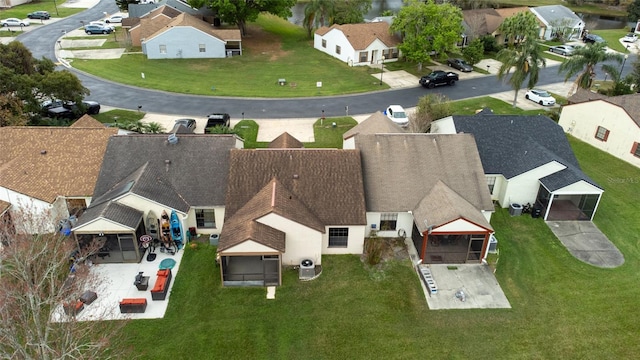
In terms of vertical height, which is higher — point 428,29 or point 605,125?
point 428,29

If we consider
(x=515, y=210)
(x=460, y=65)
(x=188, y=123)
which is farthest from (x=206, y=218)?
(x=460, y=65)

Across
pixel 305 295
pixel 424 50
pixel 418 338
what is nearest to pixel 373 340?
pixel 418 338

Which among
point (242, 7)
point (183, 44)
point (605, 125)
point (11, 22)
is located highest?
point (242, 7)

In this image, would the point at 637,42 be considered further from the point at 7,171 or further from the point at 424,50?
the point at 7,171

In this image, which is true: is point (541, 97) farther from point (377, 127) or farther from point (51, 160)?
point (51, 160)

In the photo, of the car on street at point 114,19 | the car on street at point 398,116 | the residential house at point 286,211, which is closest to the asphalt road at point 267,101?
the car on street at point 398,116

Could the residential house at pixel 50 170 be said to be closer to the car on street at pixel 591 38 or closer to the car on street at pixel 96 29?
the car on street at pixel 96 29

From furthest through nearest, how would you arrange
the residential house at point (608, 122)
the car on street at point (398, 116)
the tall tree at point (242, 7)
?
the tall tree at point (242, 7), the car on street at point (398, 116), the residential house at point (608, 122)
